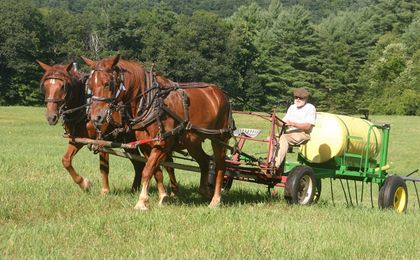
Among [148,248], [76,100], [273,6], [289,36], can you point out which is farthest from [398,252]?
[273,6]

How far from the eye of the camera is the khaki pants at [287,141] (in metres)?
10.2

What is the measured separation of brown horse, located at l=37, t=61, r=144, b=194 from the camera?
939cm

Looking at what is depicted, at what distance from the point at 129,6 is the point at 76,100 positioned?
148417 mm

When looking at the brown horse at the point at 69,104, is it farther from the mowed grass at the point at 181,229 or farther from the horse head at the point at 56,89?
the mowed grass at the point at 181,229

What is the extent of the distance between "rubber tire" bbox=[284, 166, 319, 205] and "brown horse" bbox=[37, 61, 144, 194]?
2.78m

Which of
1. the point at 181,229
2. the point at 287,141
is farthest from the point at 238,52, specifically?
the point at 181,229

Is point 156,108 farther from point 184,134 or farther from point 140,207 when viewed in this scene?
point 140,207

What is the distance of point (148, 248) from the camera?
6016 mm

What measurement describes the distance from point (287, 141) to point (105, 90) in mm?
3716

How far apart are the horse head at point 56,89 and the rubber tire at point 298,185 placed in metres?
3.98

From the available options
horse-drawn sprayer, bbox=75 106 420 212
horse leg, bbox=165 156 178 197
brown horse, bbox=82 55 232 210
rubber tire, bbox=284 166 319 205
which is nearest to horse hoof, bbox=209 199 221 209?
brown horse, bbox=82 55 232 210

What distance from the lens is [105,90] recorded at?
26.7 ft

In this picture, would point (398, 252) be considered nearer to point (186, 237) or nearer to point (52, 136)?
point (186, 237)

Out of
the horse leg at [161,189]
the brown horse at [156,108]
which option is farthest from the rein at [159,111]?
the horse leg at [161,189]
